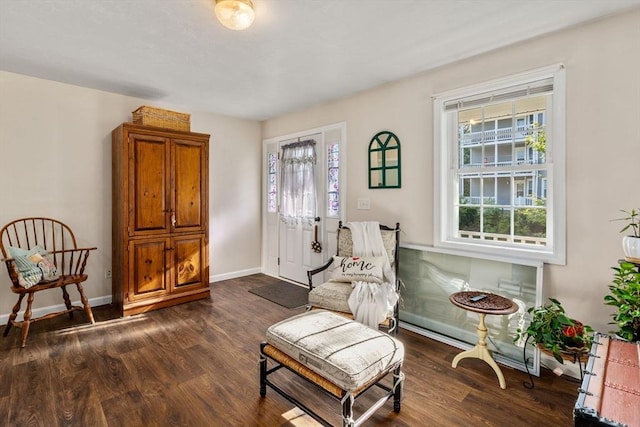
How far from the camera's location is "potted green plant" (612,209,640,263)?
→ 1.83 m

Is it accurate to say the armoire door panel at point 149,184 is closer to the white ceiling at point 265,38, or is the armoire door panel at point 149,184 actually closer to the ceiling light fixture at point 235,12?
the white ceiling at point 265,38

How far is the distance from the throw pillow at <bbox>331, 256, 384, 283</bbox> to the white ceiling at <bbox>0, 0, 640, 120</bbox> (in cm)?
185

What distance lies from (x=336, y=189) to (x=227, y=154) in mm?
1891

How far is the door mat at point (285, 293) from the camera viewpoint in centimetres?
380

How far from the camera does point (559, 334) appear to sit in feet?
6.60

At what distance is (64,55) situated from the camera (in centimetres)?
271

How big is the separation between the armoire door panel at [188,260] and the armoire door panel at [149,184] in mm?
277

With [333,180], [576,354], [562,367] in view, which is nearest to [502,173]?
[576,354]

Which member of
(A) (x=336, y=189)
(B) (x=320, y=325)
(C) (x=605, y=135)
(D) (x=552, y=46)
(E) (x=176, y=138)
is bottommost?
(B) (x=320, y=325)

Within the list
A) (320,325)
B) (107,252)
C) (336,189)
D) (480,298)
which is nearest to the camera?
(320,325)

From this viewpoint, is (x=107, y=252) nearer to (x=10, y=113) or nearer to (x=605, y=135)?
(x=10, y=113)

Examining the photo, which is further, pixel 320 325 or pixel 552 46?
pixel 552 46

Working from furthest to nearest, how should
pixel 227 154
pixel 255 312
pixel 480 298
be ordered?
pixel 227 154 < pixel 255 312 < pixel 480 298

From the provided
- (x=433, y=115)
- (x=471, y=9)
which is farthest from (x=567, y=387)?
(x=471, y=9)
